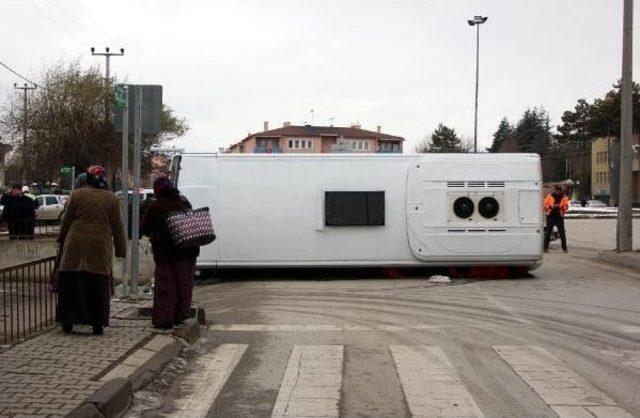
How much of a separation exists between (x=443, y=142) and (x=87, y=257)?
99209 millimetres

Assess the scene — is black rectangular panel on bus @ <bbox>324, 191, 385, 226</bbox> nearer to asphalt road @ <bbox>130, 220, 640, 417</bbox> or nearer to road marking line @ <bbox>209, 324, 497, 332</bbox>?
asphalt road @ <bbox>130, 220, 640, 417</bbox>

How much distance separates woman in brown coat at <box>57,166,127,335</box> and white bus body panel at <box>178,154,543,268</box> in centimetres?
659

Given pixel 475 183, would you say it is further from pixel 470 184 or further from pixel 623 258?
pixel 623 258

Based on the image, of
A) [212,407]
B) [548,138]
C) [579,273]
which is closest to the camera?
[212,407]

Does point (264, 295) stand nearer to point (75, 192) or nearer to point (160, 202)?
point (160, 202)

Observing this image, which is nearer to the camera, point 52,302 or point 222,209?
point 52,302

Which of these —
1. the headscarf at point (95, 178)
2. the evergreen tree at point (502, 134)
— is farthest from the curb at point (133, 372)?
the evergreen tree at point (502, 134)

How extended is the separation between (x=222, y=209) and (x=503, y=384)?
27.9 feet

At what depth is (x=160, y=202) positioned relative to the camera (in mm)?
7906

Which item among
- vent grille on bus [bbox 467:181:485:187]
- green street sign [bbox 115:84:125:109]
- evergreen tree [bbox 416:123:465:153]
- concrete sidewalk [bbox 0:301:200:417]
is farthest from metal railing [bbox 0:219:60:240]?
evergreen tree [bbox 416:123:465:153]

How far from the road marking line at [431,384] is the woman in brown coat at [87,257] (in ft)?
10.2

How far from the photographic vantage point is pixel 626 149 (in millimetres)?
17062

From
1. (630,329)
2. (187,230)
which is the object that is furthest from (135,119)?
(630,329)

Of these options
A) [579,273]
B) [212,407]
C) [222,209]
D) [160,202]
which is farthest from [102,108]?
[212,407]
